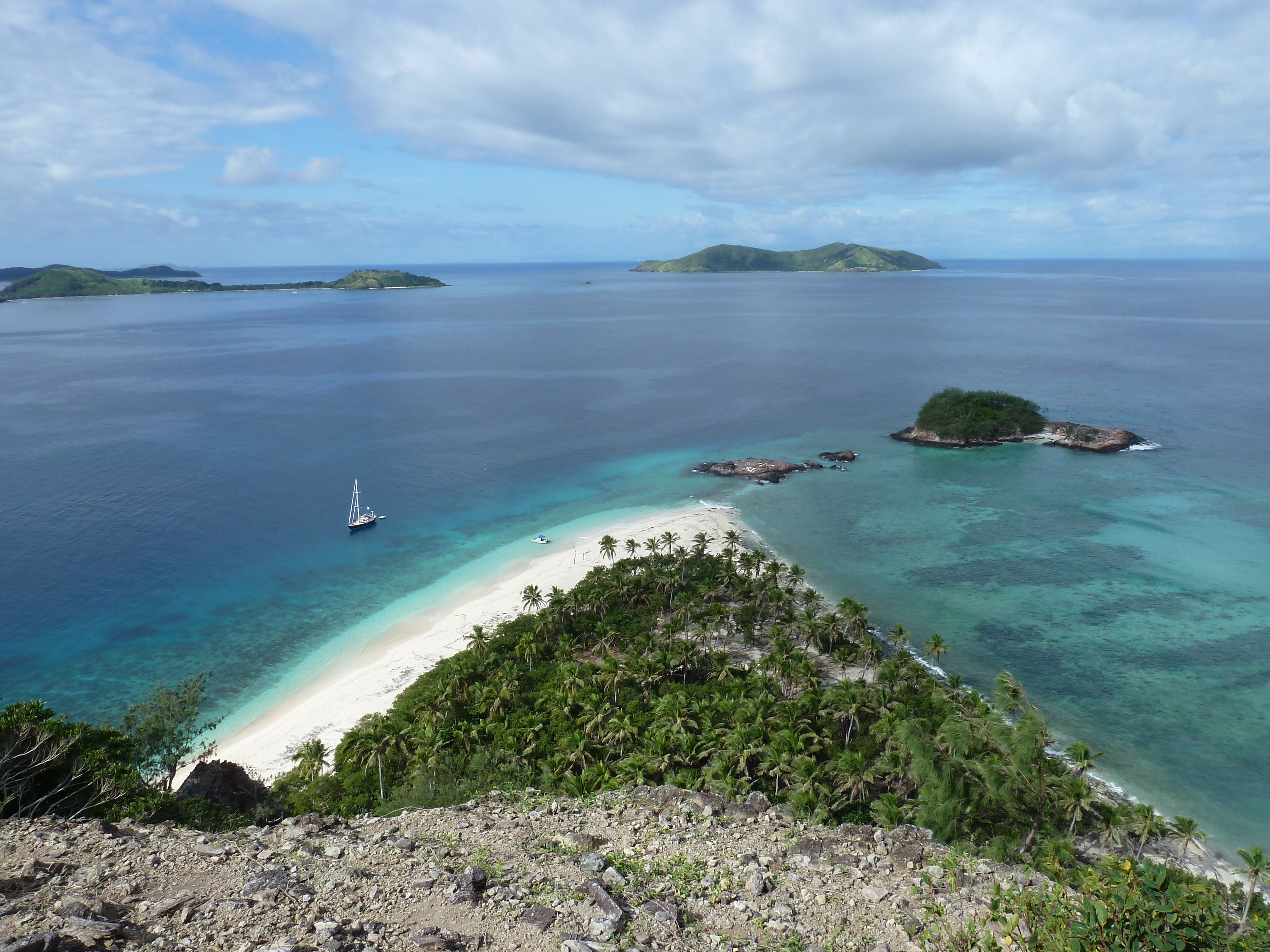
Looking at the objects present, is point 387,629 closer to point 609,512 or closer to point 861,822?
point 609,512

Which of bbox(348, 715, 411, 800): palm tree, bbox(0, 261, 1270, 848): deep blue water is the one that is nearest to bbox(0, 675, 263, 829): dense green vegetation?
bbox(348, 715, 411, 800): palm tree

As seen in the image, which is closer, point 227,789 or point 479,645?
point 227,789

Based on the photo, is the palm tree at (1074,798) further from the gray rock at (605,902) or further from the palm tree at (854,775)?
the gray rock at (605,902)

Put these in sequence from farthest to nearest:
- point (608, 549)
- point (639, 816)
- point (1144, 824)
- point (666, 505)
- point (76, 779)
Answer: point (666, 505)
point (608, 549)
point (1144, 824)
point (639, 816)
point (76, 779)

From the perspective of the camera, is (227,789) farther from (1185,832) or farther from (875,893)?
(1185,832)

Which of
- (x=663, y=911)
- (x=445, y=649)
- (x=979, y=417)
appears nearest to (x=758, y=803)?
(x=663, y=911)

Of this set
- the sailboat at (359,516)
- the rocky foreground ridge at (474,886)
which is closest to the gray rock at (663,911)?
the rocky foreground ridge at (474,886)
